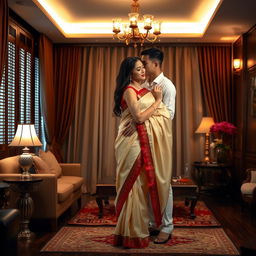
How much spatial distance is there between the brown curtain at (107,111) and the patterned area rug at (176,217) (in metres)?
1.62

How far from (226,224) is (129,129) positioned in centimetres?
201

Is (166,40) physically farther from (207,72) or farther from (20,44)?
(20,44)

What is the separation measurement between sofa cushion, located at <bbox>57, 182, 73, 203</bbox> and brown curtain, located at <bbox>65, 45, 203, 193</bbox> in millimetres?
2350

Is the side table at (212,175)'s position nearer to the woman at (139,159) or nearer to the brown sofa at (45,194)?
the brown sofa at (45,194)

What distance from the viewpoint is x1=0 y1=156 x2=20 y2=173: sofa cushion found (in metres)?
4.81

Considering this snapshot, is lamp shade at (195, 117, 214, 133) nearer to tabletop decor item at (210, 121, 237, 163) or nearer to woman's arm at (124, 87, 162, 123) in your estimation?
tabletop decor item at (210, 121, 237, 163)

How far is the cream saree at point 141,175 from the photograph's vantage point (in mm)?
3771

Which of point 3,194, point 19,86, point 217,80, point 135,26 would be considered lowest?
point 3,194

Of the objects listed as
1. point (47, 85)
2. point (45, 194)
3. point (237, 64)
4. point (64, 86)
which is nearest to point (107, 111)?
point (64, 86)

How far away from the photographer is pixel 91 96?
7965 millimetres

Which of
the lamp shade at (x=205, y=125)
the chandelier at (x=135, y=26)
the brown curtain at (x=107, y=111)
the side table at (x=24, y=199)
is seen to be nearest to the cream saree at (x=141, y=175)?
the side table at (x=24, y=199)

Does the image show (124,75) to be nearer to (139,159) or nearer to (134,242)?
(139,159)

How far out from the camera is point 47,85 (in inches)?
284

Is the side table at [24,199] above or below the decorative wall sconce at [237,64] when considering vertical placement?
below
